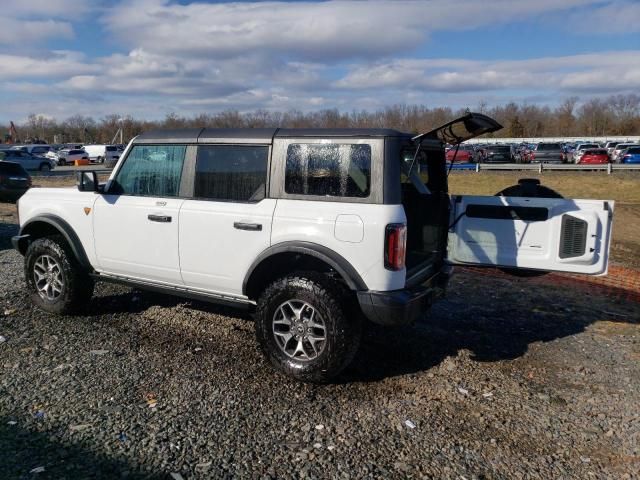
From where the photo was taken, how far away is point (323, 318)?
4383mm

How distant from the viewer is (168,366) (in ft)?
15.7

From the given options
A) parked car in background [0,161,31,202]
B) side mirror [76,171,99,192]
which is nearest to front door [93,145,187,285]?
side mirror [76,171,99,192]

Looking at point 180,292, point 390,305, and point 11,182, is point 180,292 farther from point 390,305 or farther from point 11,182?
point 11,182

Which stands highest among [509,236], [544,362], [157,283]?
[509,236]

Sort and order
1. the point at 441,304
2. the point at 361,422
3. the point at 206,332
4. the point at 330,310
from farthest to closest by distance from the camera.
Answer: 1. the point at 441,304
2. the point at 206,332
3. the point at 330,310
4. the point at 361,422

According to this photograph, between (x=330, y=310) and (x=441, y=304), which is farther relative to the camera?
(x=441, y=304)

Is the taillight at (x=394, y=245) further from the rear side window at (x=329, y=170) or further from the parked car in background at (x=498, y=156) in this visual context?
the parked car in background at (x=498, y=156)

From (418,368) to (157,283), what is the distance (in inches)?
100

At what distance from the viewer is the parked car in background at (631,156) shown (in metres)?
36.3

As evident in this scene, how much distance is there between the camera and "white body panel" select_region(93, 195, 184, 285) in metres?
5.16

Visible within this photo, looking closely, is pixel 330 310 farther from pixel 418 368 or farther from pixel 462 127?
pixel 462 127

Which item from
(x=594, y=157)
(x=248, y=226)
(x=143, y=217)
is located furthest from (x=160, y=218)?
(x=594, y=157)

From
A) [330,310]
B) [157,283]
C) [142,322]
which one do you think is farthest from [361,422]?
[142,322]

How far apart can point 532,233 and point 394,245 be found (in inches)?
68.0
